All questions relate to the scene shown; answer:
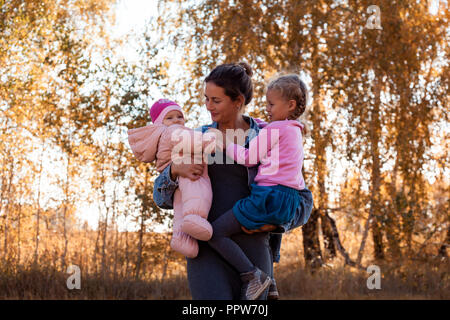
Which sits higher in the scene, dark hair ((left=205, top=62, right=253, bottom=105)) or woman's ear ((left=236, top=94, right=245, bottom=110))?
dark hair ((left=205, top=62, right=253, bottom=105))

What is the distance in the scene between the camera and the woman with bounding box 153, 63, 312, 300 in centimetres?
197

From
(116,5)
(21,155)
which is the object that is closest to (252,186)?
(21,155)

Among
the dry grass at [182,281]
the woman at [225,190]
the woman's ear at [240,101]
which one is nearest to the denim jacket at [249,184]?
the woman at [225,190]

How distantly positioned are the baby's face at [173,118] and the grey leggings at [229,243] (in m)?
0.48

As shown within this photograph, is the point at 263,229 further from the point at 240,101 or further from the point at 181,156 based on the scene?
the point at 240,101

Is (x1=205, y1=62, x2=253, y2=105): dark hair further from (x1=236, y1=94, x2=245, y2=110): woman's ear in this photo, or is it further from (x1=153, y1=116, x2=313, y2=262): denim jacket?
(x1=153, y1=116, x2=313, y2=262): denim jacket

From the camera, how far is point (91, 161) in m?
6.91

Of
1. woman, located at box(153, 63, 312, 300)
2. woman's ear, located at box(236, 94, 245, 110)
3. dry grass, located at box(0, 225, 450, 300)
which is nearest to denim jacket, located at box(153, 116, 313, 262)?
woman, located at box(153, 63, 312, 300)

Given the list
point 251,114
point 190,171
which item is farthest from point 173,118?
point 251,114

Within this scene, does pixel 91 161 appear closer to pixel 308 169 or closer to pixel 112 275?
pixel 112 275

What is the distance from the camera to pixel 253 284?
6.33 feet

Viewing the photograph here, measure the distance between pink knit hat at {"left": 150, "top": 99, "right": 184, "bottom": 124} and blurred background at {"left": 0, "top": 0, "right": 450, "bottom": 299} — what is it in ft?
14.8

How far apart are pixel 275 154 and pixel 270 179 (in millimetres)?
103

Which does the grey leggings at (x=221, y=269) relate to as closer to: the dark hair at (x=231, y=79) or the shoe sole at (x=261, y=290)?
the shoe sole at (x=261, y=290)
